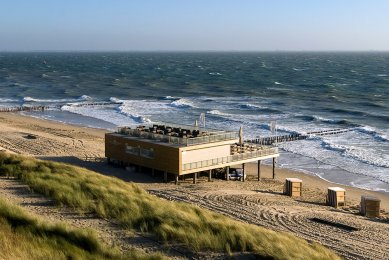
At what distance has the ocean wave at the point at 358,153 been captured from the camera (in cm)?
4025

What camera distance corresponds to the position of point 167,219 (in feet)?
54.2

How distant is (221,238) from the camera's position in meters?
15.1

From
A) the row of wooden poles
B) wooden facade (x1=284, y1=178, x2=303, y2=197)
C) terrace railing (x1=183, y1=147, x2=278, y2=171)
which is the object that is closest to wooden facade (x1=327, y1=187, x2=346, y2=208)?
wooden facade (x1=284, y1=178, x2=303, y2=197)

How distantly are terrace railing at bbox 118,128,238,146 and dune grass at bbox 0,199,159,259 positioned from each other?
1523 cm

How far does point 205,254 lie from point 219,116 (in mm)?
47884

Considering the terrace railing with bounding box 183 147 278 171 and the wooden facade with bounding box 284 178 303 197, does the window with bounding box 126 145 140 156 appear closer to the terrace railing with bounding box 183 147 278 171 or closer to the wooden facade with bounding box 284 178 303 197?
the terrace railing with bounding box 183 147 278 171

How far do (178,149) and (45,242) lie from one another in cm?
1618

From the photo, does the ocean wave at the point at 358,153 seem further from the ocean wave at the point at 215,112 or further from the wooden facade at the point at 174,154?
the ocean wave at the point at 215,112

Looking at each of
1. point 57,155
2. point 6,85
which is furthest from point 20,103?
point 57,155

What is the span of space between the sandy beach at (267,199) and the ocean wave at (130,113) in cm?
1351

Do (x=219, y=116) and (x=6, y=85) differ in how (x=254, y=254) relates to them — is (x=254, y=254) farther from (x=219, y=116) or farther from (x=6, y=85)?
(x=6, y=85)

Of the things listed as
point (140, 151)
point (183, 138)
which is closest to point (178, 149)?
point (183, 138)

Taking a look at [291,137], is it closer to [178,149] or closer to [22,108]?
[178,149]

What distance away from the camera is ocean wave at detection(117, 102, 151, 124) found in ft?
195
